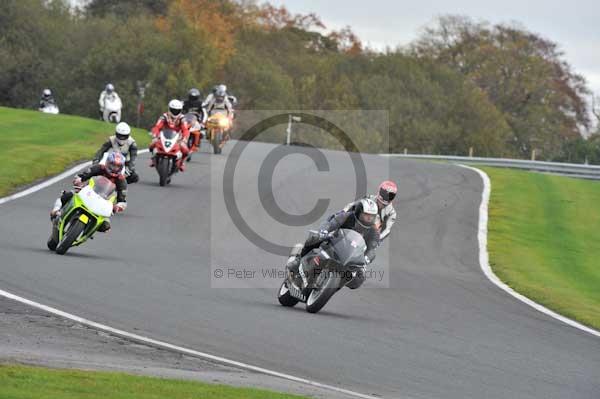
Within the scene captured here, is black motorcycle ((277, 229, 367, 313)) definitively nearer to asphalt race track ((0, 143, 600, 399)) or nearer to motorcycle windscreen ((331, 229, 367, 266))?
motorcycle windscreen ((331, 229, 367, 266))

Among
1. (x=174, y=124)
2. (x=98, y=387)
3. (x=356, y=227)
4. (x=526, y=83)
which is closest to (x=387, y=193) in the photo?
(x=356, y=227)

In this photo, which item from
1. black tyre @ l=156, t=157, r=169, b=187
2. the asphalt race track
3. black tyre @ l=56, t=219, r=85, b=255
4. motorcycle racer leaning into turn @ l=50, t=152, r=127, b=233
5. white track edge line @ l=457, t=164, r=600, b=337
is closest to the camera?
the asphalt race track

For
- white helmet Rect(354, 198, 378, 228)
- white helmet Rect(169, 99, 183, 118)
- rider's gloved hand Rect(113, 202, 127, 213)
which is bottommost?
rider's gloved hand Rect(113, 202, 127, 213)

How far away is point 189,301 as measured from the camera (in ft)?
47.4

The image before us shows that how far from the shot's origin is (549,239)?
2705 centimetres

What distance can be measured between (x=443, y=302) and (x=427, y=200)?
41.3ft

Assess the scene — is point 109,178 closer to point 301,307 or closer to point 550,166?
point 301,307

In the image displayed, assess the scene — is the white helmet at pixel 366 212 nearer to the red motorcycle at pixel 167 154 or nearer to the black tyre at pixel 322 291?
the black tyre at pixel 322 291

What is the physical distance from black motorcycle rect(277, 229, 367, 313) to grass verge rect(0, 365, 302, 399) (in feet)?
15.1

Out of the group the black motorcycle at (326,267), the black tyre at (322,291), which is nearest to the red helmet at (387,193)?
the black motorcycle at (326,267)

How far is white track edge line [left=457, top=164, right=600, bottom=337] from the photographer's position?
54.1ft

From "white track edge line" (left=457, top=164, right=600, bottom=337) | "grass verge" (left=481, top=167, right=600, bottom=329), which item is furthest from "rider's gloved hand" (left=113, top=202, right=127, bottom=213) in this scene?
"grass verge" (left=481, top=167, right=600, bottom=329)

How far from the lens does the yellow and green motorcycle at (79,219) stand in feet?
55.2

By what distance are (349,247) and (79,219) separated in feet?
14.3
